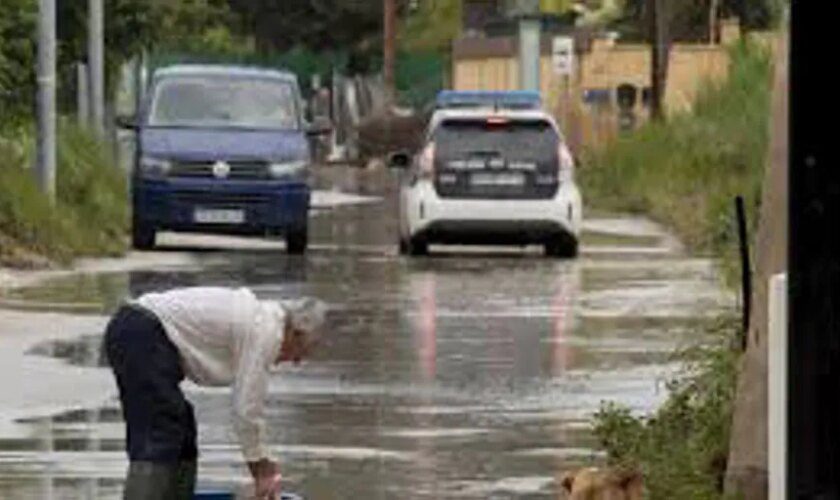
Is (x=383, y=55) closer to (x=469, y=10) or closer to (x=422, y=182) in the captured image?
(x=469, y=10)

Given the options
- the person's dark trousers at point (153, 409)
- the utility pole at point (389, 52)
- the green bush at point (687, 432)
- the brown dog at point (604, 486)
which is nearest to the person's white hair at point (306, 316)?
the person's dark trousers at point (153, 409)

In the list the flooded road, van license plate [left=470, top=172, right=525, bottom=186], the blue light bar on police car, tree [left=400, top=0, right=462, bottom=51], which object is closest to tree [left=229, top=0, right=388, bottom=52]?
tree [left=400, top=0, right=462, bottom=51]

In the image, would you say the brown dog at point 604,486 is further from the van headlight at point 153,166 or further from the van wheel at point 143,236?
the van wheel at point 143,236

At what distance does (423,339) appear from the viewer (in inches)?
752

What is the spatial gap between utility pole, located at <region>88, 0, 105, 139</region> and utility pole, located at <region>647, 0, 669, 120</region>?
527 inches

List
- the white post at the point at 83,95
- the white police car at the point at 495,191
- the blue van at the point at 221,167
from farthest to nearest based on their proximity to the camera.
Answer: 1. the white post at the point at 83,95
2. the white police car at the point at 495,191
3. the blue van at the point at 221,167

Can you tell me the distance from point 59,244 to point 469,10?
50.3 metres

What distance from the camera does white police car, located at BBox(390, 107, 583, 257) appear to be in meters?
28.1

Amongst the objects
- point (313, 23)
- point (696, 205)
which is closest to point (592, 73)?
point (313, 23)

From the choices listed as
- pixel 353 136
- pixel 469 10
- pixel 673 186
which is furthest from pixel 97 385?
pixel 469 10

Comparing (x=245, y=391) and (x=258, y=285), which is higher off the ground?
(x=245, y=391)

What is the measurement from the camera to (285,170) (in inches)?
1102

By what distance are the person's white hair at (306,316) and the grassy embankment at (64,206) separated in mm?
16613

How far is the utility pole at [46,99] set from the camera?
28188 millimetres
